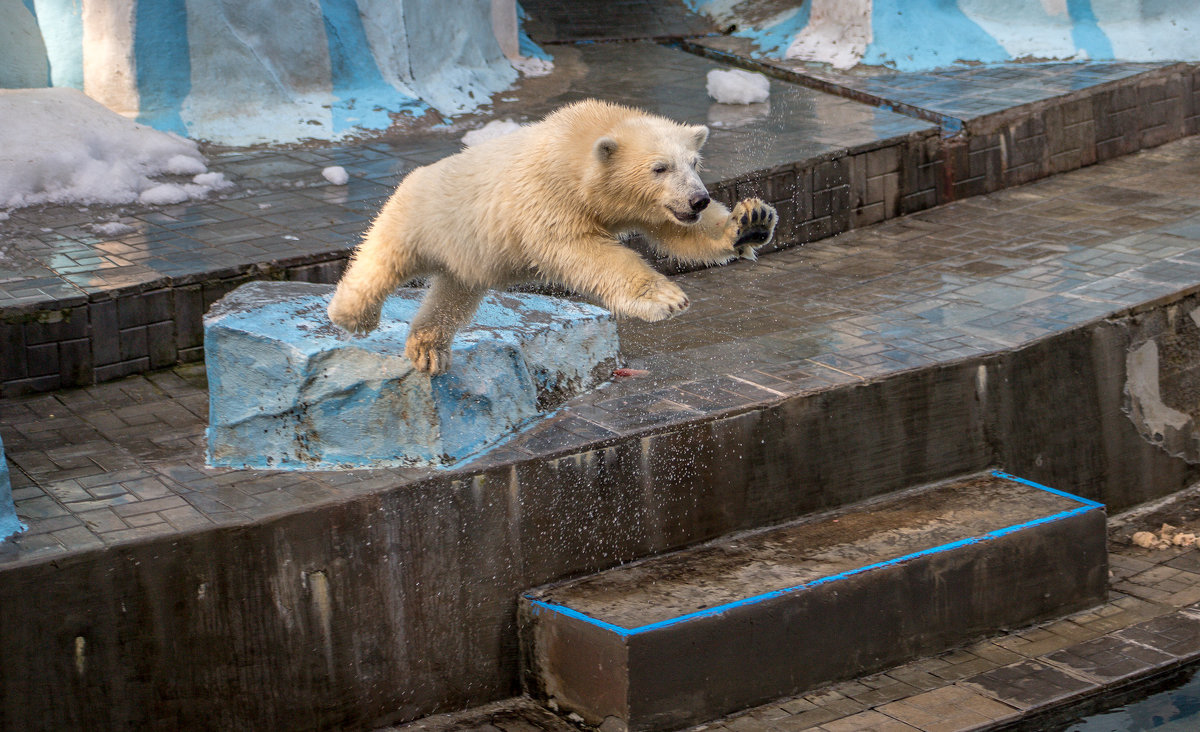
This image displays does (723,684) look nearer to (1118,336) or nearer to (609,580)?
(609,580)

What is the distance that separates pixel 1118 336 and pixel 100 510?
429 cm

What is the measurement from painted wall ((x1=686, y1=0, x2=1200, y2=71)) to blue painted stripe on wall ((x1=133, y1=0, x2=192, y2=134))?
423 centimetres

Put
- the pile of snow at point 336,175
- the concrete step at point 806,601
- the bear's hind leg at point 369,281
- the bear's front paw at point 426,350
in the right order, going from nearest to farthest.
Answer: the bear's hind leg at point 369,281
the concrete step at point 806,601
the bear's front paw at point 426,350
the pile of snow at point 336,175

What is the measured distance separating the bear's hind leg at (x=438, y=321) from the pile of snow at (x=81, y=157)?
2.78 m

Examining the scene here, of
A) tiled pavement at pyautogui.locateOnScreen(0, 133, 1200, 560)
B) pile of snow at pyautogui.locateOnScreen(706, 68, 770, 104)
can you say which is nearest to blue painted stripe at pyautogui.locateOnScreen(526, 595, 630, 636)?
tiled pavement at pyautogui.locateOnScreen(0, 133, 1200, 560)

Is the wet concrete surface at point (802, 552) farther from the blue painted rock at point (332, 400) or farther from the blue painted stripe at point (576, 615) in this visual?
the blue painted rock at point (332, 400)

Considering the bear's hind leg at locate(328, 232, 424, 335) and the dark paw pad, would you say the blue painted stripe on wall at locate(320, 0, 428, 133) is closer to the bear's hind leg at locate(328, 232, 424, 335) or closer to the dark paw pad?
the bear's hind leg at locate(328, 232, 424, 335)

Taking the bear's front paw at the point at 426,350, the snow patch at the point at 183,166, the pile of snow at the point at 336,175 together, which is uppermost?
the snow patch at the point at 183,166

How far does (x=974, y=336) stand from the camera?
232 inches

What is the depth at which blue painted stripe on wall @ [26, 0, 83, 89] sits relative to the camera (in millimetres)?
7699

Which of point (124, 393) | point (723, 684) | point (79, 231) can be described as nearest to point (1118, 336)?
point (723, 684)

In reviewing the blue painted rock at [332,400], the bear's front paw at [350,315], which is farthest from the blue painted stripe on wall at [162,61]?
the bear's front paw at [350,315]

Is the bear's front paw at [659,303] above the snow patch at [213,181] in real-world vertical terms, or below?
above

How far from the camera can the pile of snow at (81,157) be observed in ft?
22.1
